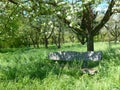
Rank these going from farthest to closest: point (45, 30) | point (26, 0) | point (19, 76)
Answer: point (45, 30)
point (26, 0)
point (19, 76)

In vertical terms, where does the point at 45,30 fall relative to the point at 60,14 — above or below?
below

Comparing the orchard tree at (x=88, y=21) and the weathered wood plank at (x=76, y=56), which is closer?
the weathered wood plank at (x=76, y=56)

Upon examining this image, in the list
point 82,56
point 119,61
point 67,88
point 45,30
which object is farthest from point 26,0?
point 45,30

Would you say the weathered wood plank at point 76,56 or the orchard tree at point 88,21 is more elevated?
the orchard tree at point 88,21

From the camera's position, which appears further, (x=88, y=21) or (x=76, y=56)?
(x=88, y=21)

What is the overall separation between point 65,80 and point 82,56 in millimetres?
6334

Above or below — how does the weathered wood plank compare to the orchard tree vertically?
below

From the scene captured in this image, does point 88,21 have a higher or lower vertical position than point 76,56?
higher

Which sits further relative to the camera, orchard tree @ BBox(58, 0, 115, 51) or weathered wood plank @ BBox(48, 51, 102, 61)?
orchard tree @ BBox(58, 0, 115, 51)

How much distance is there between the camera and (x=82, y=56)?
591 inches

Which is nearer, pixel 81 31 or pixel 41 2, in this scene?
pixel 41 2

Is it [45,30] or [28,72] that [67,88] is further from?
[45,30]

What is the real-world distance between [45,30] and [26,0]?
30.6 metres

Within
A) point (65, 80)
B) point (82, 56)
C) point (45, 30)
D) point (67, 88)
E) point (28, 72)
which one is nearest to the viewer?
point (67, 88)
